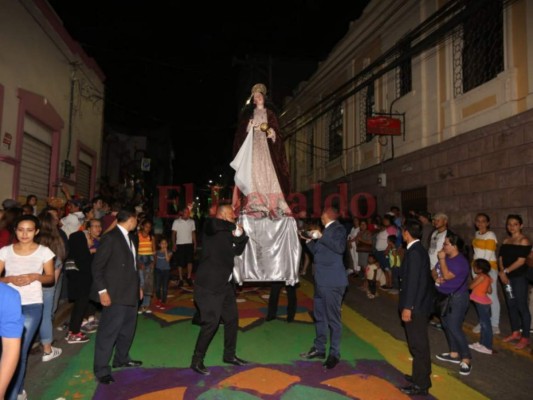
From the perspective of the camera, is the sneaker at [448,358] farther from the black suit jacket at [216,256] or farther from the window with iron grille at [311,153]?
the window with iron grille at [311,153]

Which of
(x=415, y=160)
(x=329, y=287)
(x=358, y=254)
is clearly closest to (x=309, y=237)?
(x=329, y=287)

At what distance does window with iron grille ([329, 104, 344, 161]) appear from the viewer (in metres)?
18.1

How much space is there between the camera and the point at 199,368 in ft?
14.5

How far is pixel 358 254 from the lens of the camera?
11102 millimetres

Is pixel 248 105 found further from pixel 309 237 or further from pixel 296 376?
pixel 296 376

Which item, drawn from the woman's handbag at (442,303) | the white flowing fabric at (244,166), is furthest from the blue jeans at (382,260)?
the woman's handbag at (442,303)

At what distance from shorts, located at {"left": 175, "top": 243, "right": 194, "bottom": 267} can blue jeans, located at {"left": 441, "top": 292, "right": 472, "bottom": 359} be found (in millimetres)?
6957

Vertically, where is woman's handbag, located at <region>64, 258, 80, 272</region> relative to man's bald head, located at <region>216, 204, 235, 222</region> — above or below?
below

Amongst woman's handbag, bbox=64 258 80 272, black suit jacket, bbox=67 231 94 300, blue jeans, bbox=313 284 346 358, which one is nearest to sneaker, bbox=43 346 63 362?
black suit jacket, bbox=67 231 94 300

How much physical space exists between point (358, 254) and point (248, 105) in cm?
598

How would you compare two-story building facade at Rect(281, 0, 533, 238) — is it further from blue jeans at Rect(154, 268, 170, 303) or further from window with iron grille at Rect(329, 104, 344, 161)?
blue jeans at Rect(154, 268, 170, 303)

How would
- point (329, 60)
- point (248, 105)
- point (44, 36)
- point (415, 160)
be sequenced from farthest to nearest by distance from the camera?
point (329, 60)
point (415, 160)
point (44, 36)
point (248, 105)

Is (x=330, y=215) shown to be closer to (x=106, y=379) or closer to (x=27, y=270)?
(x=106, y=379)

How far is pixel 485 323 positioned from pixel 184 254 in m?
7.25
